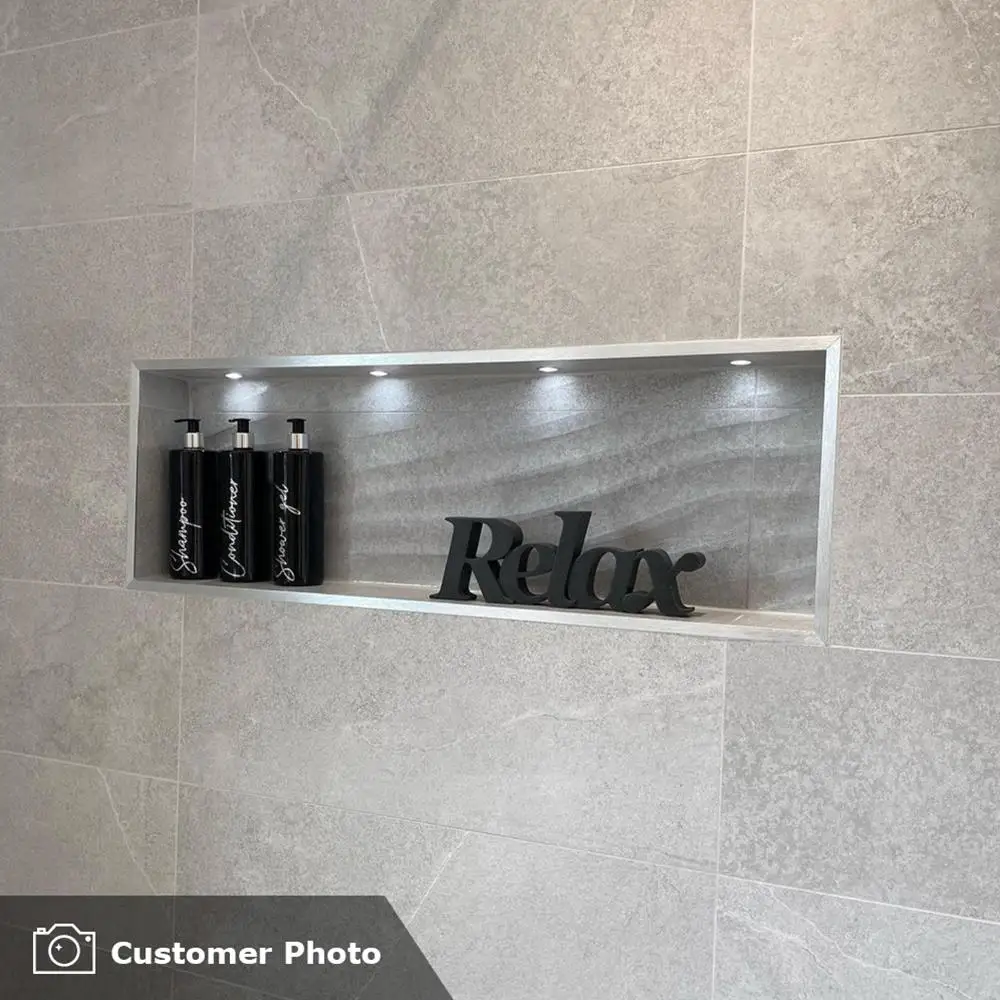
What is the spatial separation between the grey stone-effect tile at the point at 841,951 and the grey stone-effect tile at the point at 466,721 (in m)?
0.08

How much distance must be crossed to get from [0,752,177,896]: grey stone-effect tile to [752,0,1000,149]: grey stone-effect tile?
1123 mm

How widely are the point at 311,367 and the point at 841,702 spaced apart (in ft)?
2.41

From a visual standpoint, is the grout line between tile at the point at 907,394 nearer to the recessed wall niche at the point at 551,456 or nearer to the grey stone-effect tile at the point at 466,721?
the recessed wall niche at the point at 551,456

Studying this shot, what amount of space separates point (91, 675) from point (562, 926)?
725 mm

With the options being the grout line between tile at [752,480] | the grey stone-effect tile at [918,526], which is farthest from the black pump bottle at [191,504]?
the grey stone-effect tile at [918,526]

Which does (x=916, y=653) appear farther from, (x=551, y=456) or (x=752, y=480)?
(x=551, y=456)

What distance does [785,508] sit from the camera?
1.19 m

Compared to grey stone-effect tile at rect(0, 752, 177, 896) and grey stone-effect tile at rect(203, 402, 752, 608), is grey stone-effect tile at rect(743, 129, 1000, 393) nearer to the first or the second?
grey stone-effect tile at rect(203, 402, 752, 608)

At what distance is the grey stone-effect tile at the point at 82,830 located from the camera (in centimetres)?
138

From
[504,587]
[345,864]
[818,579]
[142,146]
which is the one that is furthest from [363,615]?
[142,146]

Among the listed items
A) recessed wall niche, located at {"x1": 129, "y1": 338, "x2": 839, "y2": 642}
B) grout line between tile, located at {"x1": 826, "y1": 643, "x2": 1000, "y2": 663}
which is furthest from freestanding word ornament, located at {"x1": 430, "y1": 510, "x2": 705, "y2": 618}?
grout line between tile, located at {"x1": 826, "y1": 643, "x2": 1000, "y2": 663}

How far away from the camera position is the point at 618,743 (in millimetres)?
1131

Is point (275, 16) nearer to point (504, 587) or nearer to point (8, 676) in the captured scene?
point (504, 587)

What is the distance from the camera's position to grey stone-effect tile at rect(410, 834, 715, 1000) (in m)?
1.10
